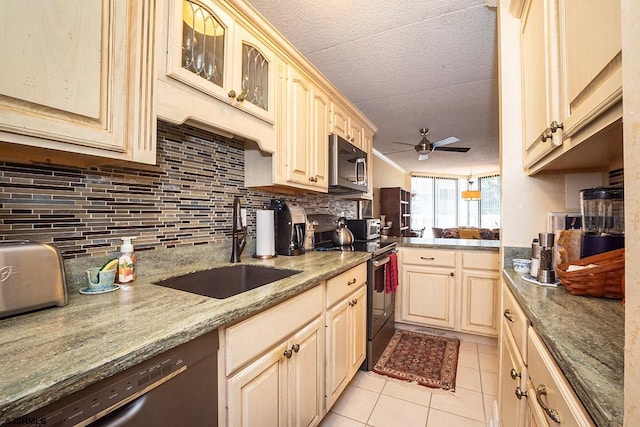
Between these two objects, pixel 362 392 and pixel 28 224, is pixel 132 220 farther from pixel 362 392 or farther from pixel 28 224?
pixel 362 392

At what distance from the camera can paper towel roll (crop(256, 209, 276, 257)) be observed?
1723 millimetres

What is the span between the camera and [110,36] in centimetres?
83

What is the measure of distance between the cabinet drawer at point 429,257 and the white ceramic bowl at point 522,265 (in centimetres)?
120

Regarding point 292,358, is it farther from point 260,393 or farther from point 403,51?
point 403,51

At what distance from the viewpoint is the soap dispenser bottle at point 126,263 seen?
43.4 inches

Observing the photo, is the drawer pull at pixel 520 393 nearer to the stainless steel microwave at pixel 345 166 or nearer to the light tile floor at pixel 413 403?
the light tile floor at pixel 413 403

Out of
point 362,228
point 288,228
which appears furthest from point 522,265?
point 362,228

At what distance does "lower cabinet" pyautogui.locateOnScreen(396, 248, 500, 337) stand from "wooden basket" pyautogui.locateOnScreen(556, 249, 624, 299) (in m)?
1.57

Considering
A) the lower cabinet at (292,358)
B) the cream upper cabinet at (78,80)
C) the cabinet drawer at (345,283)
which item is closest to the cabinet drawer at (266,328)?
the lower cabinet at (292,358)

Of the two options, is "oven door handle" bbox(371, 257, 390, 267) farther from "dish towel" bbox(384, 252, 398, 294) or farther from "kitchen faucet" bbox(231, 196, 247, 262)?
"kitchen faucet" bbox(231, 196, 247, 262)

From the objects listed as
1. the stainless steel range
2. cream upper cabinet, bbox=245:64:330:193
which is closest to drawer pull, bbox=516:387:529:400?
the stainless steel range

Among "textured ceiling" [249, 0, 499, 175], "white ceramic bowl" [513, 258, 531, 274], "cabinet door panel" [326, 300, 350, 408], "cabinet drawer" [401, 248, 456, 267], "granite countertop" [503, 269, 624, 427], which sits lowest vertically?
"cabinet door panel" [326, 300, 350, 408]

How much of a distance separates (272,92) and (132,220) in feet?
3.16

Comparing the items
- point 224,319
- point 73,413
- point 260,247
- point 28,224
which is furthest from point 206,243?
point 73,413
